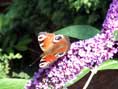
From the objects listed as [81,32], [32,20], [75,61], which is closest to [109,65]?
[75,61]

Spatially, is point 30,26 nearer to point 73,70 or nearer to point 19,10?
point 19,10

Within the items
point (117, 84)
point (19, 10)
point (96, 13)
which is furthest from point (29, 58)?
point (117, 84)

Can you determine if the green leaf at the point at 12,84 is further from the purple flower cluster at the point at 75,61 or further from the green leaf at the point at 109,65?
the green leaf at the point at 109,65

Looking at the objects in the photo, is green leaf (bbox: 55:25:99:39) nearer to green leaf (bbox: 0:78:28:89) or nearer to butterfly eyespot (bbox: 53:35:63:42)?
butterfly eyespot (bbox: 53:35:63:42)

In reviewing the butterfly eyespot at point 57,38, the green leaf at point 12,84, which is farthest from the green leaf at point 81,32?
the green leaf at point 12,84

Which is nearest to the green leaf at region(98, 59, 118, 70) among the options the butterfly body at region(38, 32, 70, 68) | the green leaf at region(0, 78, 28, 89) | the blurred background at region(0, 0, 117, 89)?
the butterfly body at region(38, 32, 70, 68)

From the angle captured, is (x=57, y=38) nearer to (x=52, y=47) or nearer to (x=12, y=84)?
(x=52, y=47)
